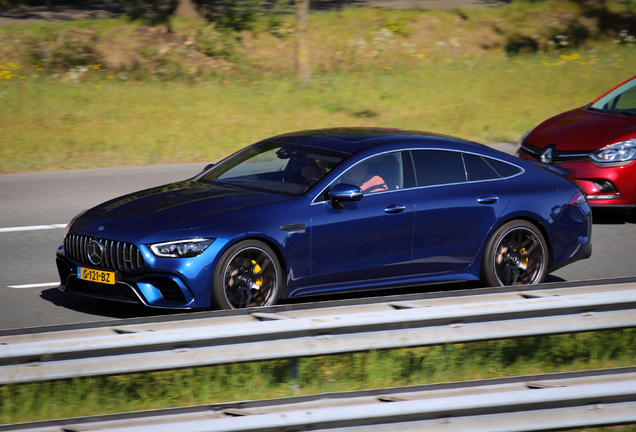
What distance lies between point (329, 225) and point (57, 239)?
417 cm

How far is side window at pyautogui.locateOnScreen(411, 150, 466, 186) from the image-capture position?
7.00m

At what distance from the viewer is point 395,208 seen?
6.70 meters

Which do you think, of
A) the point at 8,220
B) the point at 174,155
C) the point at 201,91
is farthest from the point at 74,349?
the point at 201,91

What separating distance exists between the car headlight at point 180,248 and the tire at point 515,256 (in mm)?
2551

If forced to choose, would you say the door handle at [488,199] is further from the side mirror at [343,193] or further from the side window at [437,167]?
the side mirror at [343,193]

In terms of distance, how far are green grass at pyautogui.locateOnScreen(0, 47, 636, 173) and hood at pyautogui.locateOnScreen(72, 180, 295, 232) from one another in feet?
26.1

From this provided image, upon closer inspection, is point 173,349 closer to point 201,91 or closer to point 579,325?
point 579,325

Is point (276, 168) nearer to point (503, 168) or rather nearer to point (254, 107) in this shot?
point (503, 168)

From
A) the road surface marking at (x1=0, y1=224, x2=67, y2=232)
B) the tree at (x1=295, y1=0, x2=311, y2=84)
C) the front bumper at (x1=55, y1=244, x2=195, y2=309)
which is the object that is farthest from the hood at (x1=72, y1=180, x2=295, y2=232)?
the tree at (x1=295, y1=0, x2=311, y2=84)

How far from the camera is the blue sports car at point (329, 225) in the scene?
5.99m

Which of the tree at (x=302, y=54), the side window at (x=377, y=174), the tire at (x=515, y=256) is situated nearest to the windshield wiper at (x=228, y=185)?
the side window at (x=377, y=174)

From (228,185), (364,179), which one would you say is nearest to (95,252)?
(228,185)

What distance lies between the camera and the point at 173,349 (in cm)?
423

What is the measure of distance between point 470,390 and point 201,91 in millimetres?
16178
